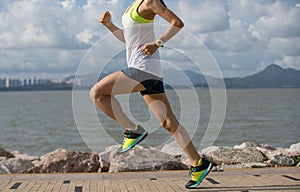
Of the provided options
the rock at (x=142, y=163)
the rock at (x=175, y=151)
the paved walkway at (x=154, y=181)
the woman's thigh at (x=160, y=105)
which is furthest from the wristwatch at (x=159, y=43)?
the rock at (x=175, y=151)

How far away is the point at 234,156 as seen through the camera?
1032 cm

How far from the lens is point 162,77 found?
21.1ft

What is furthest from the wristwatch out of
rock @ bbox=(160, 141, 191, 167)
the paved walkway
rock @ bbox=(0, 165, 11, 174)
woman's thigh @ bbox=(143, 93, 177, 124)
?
rock @ bbox=(160, 141, 191, 167)

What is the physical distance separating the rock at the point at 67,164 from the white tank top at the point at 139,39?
11.5 ft

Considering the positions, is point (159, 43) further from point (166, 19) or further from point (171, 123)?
point (171, 123)

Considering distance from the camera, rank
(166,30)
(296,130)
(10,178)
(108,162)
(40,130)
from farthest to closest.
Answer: (40,130), (296,130), (108,162), (10,178), (166,30)

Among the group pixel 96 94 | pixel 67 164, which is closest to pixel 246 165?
pixel 67 164

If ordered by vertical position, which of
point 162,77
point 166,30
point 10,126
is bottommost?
point 10,126

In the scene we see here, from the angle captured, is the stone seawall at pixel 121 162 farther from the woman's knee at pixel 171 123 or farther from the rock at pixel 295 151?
the woman's knee at pixel 171 123

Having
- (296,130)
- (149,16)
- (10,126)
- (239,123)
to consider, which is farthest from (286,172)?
(10,126)

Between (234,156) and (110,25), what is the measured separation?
4430mm

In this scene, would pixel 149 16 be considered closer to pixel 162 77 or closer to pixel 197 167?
pixel 162 77

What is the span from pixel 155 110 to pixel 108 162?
3.23m

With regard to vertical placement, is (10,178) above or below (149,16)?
below
